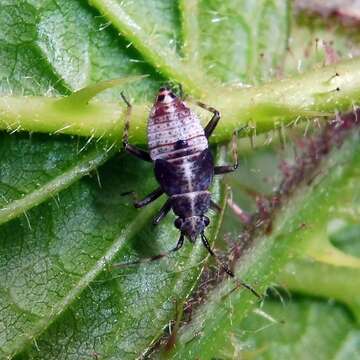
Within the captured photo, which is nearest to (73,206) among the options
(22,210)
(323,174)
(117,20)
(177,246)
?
(22,210)

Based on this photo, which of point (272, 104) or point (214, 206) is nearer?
point (272, 104)

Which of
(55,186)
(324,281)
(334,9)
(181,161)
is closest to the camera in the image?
(55,186)

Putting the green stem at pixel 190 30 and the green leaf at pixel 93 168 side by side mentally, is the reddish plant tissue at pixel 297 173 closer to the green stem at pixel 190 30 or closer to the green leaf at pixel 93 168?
the green leaf at pixel 93 168

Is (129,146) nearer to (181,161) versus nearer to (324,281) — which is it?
(181,161)

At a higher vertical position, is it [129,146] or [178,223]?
[129,146]

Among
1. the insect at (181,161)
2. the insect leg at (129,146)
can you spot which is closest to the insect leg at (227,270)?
the insect at (181,161)

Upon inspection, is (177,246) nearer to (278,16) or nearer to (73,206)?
(73,206)

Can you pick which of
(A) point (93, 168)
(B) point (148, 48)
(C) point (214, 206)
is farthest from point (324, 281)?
(B) point (148, 48)
